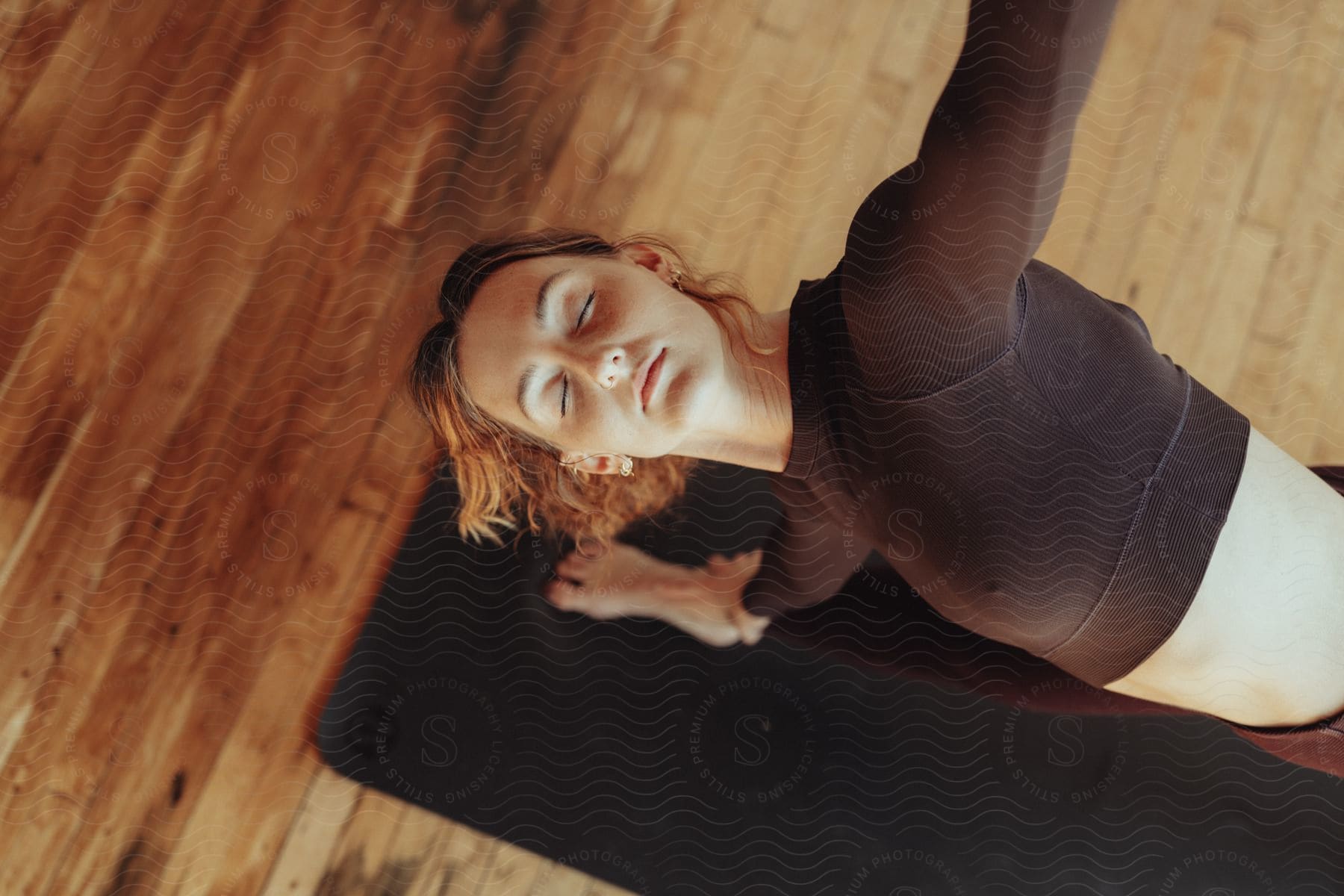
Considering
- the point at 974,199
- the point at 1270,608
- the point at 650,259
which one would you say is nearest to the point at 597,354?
the point at 650,259

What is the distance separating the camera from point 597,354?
70 centimetres

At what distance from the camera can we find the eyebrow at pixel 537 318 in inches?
28.6

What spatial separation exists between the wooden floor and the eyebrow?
0.35 meters

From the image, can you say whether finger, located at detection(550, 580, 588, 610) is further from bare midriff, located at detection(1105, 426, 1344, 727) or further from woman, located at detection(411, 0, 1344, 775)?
bare midriff, located at detection(1105, 426, 1344, 727)

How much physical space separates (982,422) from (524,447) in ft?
1.45

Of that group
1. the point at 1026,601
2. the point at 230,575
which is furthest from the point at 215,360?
the point at 1026,601

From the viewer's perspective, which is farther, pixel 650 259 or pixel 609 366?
pixel 650 259

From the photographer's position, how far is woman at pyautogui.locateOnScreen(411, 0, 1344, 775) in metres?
0.63

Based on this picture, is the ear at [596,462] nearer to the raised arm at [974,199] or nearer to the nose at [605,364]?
the nose at [605,364]

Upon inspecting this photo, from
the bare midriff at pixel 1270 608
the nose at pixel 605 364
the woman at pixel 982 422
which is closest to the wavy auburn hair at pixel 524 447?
the woman at pixel 982 422

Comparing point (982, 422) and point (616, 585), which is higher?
point (982, 422)

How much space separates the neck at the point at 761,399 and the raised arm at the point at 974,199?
0.10 m

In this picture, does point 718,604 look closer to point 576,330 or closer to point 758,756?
point 758,756

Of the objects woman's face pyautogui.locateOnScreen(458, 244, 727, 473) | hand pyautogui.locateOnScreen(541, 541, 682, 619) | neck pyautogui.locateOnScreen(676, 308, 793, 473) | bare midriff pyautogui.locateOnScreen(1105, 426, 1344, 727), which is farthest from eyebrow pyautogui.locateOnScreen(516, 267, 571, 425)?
bare midriff pyautogui.locateOnScreen(1105, 426, 1344, 727)
